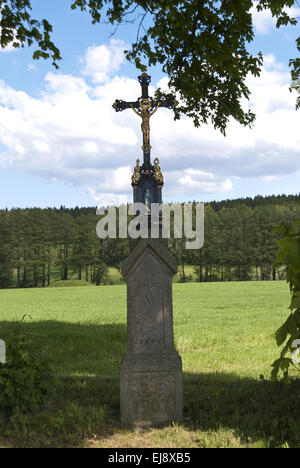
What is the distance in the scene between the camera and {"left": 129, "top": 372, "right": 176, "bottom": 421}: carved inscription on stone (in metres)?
5.97

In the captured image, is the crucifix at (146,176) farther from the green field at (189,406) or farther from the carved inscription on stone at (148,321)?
the carved inscription on stone at (148,321)

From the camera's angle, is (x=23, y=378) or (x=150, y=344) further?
(x=150, y=344)


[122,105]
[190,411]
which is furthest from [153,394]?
[122,105]

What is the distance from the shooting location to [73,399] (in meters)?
6.44

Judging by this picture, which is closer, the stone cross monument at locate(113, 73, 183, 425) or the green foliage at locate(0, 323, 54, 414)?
the green foliage at locate(0, 323, 54, 414)

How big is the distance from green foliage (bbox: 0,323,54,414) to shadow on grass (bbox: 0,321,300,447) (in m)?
0.19

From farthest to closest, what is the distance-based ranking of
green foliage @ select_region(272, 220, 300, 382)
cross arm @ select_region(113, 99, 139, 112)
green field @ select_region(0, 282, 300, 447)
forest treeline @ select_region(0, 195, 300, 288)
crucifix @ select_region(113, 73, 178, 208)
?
forest treeline @ select_region(0, 195, 300, 288) → crucifix @ select_region(113, 73, 178, 208) → cross arm @ select_region(113, 99, 139, 112) → green field @ select_region(0, 282, 300, 447) → green foliage @ select_region(272, 220, 300, 382)

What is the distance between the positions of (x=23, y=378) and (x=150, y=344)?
1.81 meters

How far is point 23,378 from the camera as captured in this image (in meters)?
5.63

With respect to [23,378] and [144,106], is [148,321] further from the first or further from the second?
[144,106]

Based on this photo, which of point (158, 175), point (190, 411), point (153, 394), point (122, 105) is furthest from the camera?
point (158, 175)

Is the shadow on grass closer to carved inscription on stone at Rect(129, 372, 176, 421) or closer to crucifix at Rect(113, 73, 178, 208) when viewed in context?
carved inscription on stone at Rect(129, 372, 176, 421)

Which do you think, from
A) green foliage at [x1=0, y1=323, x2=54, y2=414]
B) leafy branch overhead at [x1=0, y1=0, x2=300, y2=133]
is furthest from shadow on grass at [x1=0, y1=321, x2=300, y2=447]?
leafy branch overhead at [x1=0, y1=0, x2=300, y2=133]
